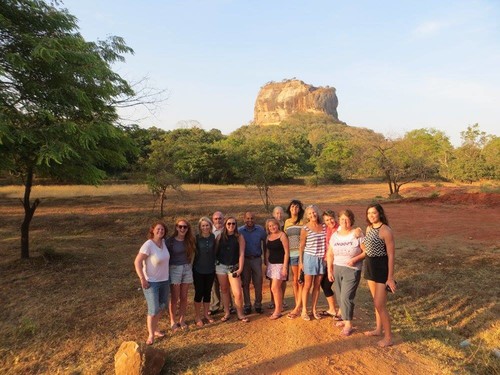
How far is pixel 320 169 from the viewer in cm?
4328

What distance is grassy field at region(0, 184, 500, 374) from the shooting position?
4.15 metres

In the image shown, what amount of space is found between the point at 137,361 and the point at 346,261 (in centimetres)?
242

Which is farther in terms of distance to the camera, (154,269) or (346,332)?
(346,332)

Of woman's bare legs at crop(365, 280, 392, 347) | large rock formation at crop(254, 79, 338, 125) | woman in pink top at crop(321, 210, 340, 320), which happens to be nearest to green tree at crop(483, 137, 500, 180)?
woman in pink top at crop(321, 210, 340, 320)

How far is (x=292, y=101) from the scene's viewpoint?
454 feet

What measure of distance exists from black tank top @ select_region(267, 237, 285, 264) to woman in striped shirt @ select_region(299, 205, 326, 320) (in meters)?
0.24

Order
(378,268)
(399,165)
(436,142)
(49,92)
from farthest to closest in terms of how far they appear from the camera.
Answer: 1. (436,142)
2. (399,165)
3. (49,92)
4. (378,268)

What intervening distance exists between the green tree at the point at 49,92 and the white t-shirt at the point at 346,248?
429 cm

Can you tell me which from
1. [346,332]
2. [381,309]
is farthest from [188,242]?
[381,309]

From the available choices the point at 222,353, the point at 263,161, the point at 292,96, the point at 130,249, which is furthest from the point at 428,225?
the point at 292,96

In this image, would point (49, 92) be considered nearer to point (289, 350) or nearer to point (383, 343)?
point (289, 350)

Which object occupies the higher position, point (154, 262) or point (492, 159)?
point (492, 159)

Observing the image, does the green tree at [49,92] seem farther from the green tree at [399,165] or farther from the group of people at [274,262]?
the green tree at [399,165]

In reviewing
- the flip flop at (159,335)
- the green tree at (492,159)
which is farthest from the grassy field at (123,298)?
the green tree at (492,159)
